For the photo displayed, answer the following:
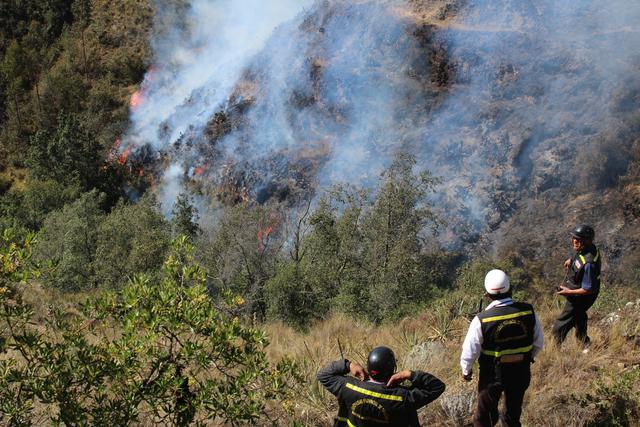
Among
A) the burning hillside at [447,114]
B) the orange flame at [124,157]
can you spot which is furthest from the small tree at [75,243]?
the orange flame at [124,157]

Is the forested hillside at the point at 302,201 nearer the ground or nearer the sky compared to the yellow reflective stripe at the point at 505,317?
nearer the ground

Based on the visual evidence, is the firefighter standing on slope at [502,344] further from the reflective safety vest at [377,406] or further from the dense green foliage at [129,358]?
the dense green foliage at [129,358]

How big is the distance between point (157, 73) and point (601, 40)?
37.0 meters

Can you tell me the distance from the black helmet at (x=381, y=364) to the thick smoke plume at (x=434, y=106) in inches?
923

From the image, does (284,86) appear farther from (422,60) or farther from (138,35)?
(138,35)

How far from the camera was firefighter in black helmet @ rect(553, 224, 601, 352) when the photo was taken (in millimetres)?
5980

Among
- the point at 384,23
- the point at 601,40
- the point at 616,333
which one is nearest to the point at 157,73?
the point at 384,23

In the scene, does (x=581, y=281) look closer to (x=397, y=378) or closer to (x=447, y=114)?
(x=397, y=378)

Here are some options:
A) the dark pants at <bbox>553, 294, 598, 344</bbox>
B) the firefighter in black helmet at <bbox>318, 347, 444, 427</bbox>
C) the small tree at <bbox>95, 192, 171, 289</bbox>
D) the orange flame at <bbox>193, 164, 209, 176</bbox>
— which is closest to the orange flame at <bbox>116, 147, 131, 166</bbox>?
the orange flame at <bbox>193, 164, 209, 176</bbox>

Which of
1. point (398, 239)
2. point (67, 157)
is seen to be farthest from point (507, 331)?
point (67, 157)

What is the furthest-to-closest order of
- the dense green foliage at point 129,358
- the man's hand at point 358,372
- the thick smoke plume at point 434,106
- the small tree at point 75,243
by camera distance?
1. the thick smoke plume at point 434,106
2. the small tree at point 75,243
3. the dense green foliage at point 129,358
4. the man's hand at point 358,372

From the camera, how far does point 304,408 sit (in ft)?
18.2

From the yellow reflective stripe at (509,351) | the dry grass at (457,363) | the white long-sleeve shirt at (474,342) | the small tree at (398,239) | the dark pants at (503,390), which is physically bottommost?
the small tree at (398,239)

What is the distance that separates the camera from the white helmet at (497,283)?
4336 mm
